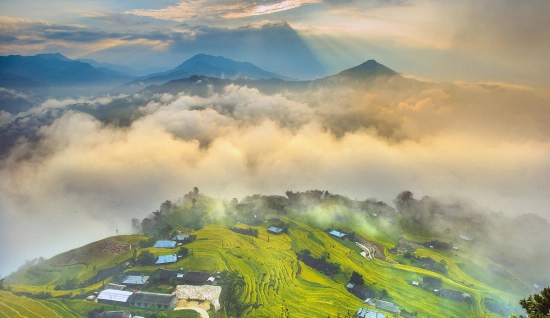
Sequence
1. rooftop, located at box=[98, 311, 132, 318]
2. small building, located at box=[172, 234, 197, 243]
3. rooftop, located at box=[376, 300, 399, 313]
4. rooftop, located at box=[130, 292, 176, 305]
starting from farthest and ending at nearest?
1. small building, located at box=[172, 234, 197, 243]
2. rooftop, located at box=[376, 300, 399, 313]
3. rooftop, located at box=[130, 292, 176, 305]
4. rooftop, located at box=[98, 311, 132, 318]

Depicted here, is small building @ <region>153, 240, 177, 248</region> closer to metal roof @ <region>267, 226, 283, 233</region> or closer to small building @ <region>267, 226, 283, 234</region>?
small building @ <region>267, 226, 283, 234</region>

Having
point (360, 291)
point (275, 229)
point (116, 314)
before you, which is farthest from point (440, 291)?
point (116, 314)

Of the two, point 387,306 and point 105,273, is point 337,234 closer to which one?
point 387,306

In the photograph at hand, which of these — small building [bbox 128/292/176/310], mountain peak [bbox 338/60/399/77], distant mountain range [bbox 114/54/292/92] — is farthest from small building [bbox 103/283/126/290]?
distant mountain range [bbox 114/54/292/92]

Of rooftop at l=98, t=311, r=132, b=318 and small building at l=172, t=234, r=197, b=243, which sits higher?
rooftop at l=98, t=311, r=132, b=318

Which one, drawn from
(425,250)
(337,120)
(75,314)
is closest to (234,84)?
(337,120)

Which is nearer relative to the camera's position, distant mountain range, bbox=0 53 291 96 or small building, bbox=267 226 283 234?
small building, bbox=267 226 283 234

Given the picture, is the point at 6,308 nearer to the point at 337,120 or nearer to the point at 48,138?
the point at 48,138
